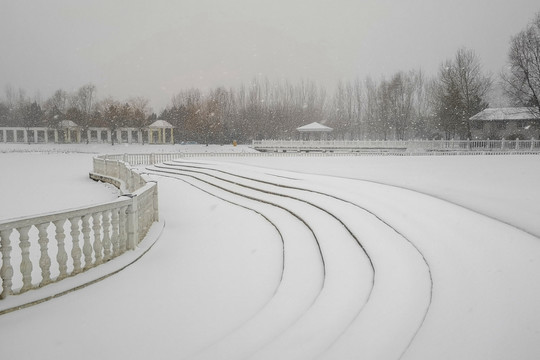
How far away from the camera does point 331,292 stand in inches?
179

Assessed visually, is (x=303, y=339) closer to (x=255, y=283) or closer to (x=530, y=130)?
(x=255, y=283)

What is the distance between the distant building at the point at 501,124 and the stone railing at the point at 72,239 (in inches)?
2035

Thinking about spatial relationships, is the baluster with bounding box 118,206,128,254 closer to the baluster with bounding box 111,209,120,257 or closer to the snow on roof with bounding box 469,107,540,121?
the baluster with bounding box 111,209,120,257

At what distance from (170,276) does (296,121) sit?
70.1 metres

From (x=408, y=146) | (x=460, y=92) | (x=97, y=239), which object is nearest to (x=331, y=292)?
(x=97, y=239)

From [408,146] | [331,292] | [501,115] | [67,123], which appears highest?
[67,123]

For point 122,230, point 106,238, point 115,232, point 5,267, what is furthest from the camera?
point 122,230

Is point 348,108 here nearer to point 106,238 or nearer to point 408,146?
point 408,146

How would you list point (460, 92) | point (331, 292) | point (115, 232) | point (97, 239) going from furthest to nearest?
point (460, 92) < point (115, 232) < point (97, 239) < point (331, 292)

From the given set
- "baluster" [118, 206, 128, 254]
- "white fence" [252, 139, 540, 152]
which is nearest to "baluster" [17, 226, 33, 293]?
"baluster" [118, 206, 128, 254]

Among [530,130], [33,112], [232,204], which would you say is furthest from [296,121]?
[232,204]

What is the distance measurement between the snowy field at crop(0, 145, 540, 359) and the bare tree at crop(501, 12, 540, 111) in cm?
3302

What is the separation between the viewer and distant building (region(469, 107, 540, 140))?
161 feet

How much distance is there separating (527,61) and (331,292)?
39.6m
